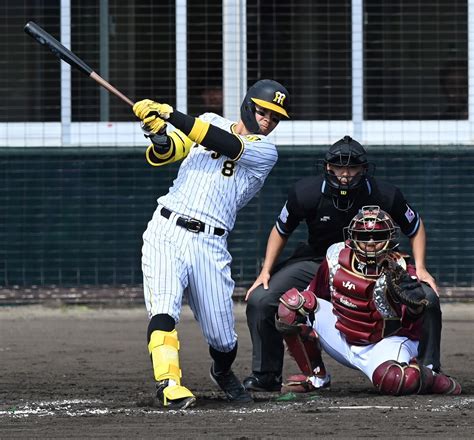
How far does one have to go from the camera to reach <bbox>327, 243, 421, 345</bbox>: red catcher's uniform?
6898mm

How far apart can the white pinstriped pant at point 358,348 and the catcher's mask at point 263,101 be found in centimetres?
112

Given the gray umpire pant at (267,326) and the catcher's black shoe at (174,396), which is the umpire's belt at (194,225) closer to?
the catcher's black shoe at (174,396)

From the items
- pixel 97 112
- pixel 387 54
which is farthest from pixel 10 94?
pixel 387 54

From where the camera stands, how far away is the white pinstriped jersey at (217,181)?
21.6 ft

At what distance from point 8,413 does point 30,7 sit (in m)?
5.32

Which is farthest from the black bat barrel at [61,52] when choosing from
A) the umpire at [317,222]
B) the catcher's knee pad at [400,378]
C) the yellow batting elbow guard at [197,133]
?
the catcher's knee pad at [400,378]

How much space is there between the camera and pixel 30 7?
10969mm

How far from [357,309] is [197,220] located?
3.37 feet

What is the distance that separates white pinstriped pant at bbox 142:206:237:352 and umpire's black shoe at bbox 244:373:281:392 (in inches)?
35.9

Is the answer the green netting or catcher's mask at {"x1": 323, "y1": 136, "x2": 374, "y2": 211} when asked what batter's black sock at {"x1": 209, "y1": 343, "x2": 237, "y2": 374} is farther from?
the green netting

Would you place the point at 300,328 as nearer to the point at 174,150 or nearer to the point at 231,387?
the point at 231,387

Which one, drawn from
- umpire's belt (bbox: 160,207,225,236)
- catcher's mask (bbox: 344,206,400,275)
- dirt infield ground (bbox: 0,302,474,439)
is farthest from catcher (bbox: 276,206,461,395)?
umpire's belt (bbox: 160,207,225,236)

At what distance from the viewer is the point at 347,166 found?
24.0 ft

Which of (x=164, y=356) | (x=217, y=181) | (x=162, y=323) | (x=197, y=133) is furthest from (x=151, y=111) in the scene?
(x=164, y=356)
